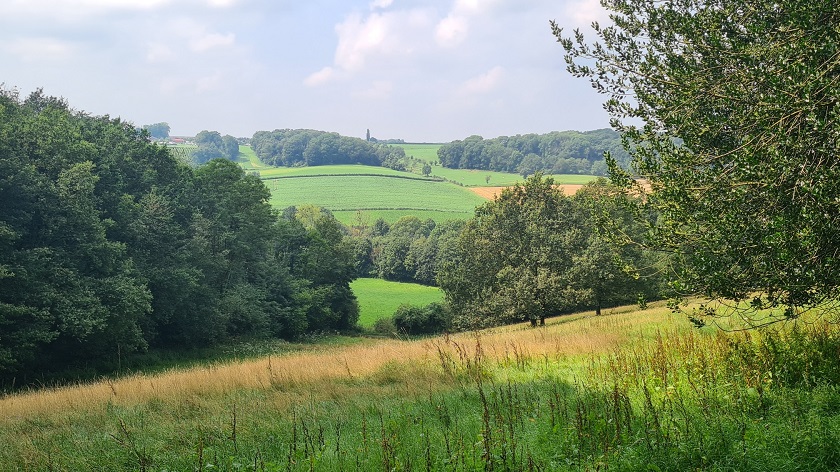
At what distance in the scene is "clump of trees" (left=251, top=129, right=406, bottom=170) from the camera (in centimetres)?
16438

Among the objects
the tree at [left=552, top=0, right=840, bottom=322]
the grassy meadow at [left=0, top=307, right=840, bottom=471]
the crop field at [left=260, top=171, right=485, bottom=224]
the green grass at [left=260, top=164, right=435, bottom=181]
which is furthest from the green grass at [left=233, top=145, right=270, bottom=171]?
the tree at [left=552, top=0, right=840, bottom=322]

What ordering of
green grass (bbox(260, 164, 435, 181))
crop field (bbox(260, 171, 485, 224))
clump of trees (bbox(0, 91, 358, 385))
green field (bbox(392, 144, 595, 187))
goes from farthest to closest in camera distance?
green grass (bbox(260, 164, 435, 181)) → green field (bbox(392, 144, 595, 187)) → crop field (bbox(260, 171, 485, 224)) → clump of trees (bbox(0, 91, 358, 385))

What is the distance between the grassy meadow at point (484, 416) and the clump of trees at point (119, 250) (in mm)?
9275

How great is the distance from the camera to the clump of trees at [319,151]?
164375mm

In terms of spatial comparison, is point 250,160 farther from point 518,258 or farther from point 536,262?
point 536,262

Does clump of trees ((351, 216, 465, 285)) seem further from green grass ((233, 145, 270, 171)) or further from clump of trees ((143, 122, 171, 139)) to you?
clump of trees ((143, 122, 171, 139))

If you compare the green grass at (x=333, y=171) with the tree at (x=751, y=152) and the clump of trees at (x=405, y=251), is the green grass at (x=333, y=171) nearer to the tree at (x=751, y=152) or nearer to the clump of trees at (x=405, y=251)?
the clump of trees at (x=405, y=251)

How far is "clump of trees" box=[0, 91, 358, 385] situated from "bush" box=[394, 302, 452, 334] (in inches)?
328

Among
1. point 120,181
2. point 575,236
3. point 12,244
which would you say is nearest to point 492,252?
point 575,236

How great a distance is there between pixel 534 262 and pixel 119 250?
25770 mm

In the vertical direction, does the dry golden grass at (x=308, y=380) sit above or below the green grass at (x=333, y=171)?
below

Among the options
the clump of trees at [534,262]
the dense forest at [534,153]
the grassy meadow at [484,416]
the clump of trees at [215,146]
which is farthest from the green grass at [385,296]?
the clump of trees at [215,146]

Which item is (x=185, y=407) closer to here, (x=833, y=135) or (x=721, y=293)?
(x=721, y=293)

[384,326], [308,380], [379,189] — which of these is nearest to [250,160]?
[379,189]
